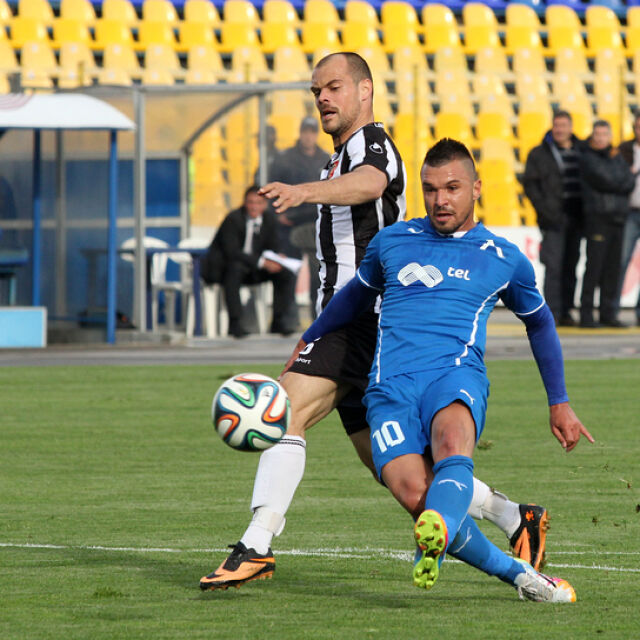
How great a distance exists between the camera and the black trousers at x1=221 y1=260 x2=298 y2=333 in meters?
18.7

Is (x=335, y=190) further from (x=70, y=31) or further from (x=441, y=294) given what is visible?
(x=70, y=31)

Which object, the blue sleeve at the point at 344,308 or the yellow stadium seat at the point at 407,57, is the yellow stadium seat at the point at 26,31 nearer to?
the yellow stadium seat at the point at 407,57

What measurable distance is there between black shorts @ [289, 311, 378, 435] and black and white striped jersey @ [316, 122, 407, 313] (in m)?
0.26

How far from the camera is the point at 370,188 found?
18.8ft

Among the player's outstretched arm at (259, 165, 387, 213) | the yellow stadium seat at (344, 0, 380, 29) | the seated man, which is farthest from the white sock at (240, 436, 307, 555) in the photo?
the yellow stadium seat at (344, 0, 380, 29)

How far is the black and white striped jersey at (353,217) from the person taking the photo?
5.96 m

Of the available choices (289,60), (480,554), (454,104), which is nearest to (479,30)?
(454,104)

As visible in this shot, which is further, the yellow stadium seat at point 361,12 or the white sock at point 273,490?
the yellow stadium seat at point 361,12

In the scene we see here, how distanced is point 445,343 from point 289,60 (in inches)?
846

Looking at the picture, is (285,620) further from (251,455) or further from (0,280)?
(0,280)

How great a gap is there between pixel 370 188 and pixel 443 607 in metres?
1.56

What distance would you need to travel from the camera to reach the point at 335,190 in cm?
557

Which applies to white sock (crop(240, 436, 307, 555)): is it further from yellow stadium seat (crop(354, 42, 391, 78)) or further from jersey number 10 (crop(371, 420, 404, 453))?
yellow stadium seat (crop(354, 42, 391, 78))

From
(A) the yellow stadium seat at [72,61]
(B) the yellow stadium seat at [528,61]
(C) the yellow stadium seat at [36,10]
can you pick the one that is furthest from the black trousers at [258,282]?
(B) the yellow stadium seat at [528,61]
